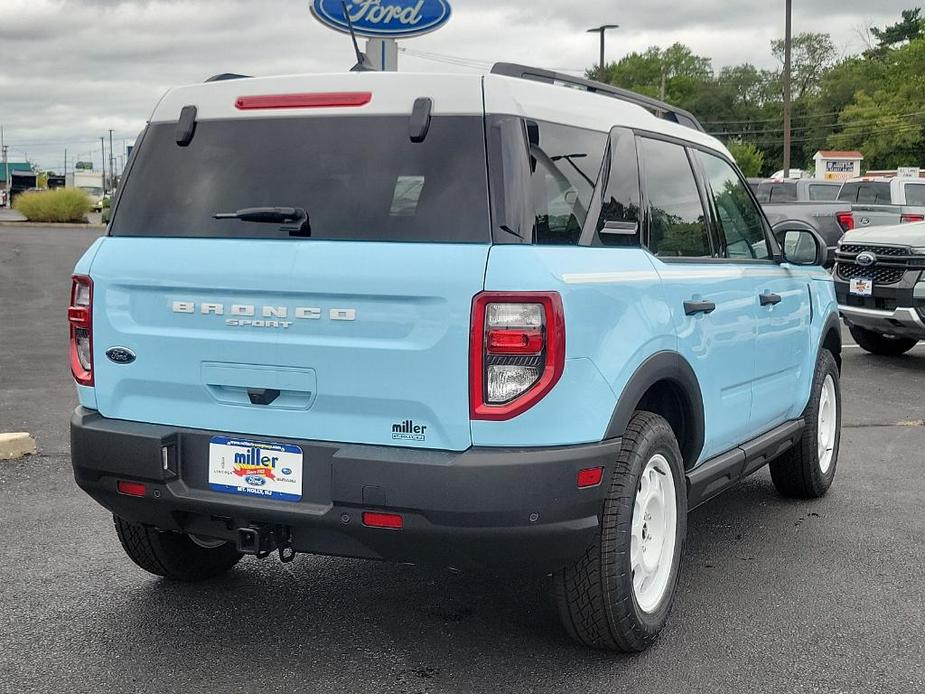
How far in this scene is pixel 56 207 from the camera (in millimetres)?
45281

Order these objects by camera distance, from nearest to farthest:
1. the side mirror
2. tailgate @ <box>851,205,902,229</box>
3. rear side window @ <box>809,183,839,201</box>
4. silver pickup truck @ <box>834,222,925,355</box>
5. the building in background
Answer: the side mirror < silver pickup truck @ <box>834,222,925,355</box> < tailgate @ <box>851,205,902,229</box> < rear side window @ <box>809,183,839,201</box> < the building in background

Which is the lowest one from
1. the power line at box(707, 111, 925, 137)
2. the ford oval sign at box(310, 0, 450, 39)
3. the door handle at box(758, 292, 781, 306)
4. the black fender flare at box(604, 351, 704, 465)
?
the black fender flare at box(604, 351, 704, 465)

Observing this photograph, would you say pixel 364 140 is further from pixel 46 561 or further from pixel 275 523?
pixel 46 561

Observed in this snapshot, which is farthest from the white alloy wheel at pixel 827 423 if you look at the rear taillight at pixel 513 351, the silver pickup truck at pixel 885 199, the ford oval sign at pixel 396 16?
the silver pickup truck at pixel 885 199

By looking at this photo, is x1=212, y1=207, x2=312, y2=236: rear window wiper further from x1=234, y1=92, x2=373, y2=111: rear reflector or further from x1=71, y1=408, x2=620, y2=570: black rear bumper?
x1=71, y1=408, x2=620, y2=570: black rear bumper

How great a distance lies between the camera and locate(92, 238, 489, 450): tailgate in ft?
10.7

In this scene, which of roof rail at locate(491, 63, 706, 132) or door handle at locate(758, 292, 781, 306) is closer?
roof rail at locate(491, 63, 706, 132)

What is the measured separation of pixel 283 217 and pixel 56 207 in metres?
45.1

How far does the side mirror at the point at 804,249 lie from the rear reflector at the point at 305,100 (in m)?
2.68

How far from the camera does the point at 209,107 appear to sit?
378 centimetres

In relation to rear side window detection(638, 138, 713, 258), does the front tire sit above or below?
below

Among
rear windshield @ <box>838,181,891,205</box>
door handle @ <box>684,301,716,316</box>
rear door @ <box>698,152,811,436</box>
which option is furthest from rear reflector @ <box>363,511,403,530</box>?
rear windshield @ <box>838,181,891,205</box>

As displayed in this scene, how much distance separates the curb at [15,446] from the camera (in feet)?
21.8

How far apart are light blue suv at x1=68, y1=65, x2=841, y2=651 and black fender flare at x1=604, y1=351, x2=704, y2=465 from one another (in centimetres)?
1
